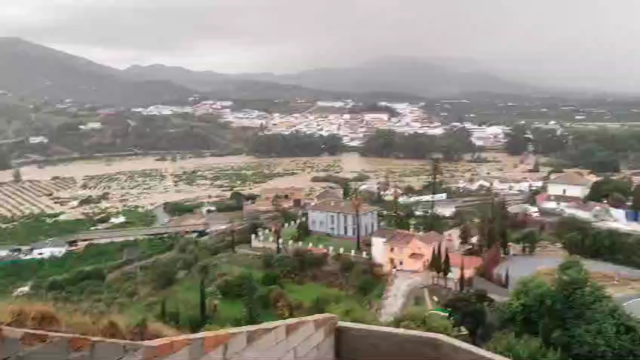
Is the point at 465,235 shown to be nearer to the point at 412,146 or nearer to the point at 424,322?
the point at 424,322

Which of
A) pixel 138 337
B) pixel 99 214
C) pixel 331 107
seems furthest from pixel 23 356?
pixel 331 107

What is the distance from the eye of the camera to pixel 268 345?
1.10 metres

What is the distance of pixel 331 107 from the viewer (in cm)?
2022

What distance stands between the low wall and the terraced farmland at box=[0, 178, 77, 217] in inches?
405

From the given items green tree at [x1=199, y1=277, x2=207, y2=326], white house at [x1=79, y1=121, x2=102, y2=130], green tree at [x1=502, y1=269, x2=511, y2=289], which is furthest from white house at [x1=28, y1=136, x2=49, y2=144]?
green tree at [x1=502, y1=269, x2=511, y2=289]

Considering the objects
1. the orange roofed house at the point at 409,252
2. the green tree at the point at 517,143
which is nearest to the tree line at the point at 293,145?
the green tree at the point at 517,143

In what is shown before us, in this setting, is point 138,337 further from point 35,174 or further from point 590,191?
point 35,174

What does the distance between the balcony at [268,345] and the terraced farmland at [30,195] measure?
33.8ft

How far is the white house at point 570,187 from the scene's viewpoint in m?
11.0

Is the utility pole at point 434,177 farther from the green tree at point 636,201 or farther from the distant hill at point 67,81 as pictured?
the distant hill at point 67,81

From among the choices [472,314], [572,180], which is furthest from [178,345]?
[572,180]

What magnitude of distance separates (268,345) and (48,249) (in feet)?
25.7

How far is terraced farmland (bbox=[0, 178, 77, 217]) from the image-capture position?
1078 cm

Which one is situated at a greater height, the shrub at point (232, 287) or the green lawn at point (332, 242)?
the shrub at point (232, 287)
